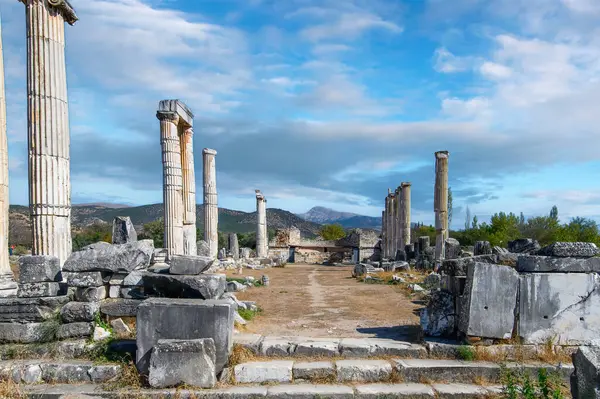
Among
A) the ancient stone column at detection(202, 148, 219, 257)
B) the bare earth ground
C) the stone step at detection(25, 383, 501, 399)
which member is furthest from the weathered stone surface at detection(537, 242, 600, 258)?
the ancient stone column at detection(202, 148, 219, 257)

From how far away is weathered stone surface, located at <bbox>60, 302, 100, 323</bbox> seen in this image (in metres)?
7.20

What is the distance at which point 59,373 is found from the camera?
6566mm

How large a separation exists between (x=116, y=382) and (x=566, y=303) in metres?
6.40

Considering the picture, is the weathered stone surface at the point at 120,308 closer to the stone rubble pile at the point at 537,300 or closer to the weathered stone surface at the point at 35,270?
the weathered stone surface at the point at 35,270

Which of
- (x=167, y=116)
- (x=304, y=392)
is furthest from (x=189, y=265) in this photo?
(x=167, y=116)

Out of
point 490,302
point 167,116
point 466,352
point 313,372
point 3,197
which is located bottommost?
point 313,372

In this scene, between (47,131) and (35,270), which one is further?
(47,131)

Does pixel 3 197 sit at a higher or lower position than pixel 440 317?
higher

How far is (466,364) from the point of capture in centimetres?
656

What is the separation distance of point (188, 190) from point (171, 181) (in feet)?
6.19

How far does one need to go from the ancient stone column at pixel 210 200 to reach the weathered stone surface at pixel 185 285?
58.1 ft

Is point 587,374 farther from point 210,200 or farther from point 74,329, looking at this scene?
point 210,200

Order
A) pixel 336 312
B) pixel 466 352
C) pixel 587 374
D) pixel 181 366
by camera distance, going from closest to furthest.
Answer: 1. pixel 587 374
2. pixel 181 366
3. pixel 466 352
4. pixel 336 312

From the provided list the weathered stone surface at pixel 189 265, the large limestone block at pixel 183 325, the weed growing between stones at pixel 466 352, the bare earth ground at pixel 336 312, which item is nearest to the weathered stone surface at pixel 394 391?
the weed growing between stones at pixel 466 352
